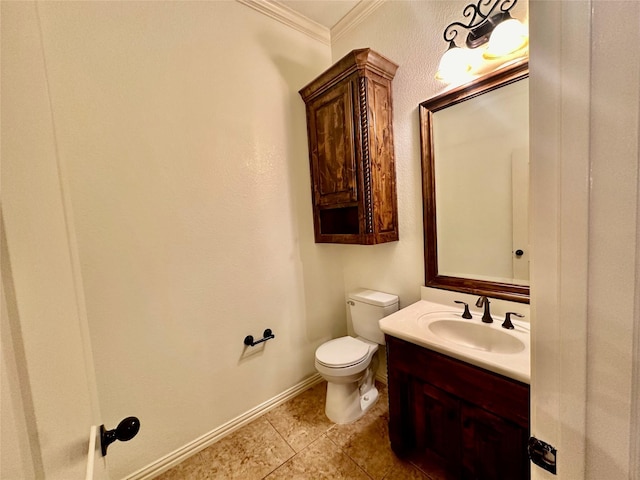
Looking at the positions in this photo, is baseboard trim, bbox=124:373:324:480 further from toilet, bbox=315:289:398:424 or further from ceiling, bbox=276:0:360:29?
ceiling, bbox=276:0:360:29

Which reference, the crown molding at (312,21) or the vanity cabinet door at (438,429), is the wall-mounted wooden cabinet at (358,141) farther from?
the vanity cabinet door at (438,429)

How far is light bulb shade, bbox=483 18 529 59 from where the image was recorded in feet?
3.66

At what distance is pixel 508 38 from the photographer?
114 centimetres

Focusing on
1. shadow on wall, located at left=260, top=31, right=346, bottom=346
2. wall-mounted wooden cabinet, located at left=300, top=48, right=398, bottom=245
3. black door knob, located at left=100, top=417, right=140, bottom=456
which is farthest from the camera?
shadow on wall, located at left=260, top=31, right=346, bottom=346

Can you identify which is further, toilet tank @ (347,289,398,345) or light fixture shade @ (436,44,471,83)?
toilet tank @ (347,289,398,345)

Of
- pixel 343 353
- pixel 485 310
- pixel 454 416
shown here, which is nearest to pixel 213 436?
pixel 343 353

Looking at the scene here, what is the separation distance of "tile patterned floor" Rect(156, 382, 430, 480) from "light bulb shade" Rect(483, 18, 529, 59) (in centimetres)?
212

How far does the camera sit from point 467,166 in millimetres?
1460

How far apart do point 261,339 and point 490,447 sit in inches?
52.9

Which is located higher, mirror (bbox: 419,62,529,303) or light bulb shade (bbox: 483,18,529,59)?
light bulb shade (bbox: 483,18,529,59)

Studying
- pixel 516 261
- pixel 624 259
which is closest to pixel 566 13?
pixel 624 259

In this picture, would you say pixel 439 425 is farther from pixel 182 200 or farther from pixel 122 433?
pixel 182 200

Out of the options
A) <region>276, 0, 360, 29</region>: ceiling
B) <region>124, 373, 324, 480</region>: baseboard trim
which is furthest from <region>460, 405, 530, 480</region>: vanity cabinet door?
<region>276, 0, 360, 29</region>: ceiling

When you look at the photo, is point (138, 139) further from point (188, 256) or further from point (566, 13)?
point (566, 13)
